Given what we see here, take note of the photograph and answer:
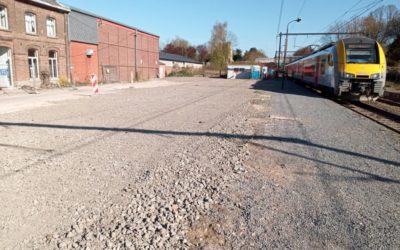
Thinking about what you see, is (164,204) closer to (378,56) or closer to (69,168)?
(69,168)

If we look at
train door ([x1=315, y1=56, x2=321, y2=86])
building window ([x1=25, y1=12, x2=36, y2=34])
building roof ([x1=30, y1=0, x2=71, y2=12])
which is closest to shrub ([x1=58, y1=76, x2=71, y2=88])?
building window ([x1=25, y1=12, x2=36, y2=34])

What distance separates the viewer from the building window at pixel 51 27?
2650cm

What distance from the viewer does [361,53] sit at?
53.7 ft

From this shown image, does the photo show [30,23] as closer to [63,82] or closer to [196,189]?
[63,82]

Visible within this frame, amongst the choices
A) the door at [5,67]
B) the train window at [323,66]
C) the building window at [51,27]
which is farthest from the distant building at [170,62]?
the train window at [323,66]

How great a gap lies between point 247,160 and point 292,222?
8.04 feet

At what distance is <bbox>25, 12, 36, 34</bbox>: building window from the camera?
2412 centimetres

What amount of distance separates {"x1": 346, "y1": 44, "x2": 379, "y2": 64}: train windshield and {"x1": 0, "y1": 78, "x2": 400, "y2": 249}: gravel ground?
29.6ft

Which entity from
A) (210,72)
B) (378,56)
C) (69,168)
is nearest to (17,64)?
(69,168)

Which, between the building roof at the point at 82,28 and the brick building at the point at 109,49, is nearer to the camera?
the building roof at the point at 82,28

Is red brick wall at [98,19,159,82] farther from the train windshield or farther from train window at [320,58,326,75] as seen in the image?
the train windshield

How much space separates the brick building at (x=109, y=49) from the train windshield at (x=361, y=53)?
2464 cm

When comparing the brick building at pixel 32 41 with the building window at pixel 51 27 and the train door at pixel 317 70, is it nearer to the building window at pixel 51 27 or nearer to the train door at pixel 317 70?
the building window at pixel 51 27

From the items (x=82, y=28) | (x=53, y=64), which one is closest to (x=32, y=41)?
(x=53, y=64)
